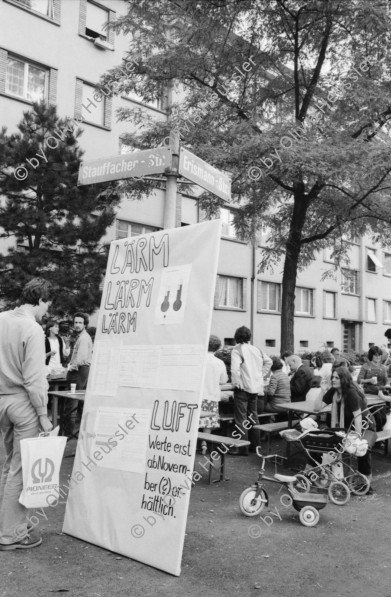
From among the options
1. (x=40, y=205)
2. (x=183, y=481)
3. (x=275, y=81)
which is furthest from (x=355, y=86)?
(x=183, y=481)

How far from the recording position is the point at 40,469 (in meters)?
4.28

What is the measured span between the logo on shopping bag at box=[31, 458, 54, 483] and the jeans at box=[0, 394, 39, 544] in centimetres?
20

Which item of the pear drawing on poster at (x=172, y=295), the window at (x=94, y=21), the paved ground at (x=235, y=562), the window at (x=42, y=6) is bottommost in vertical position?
the paved ground at (x=235, y=562)

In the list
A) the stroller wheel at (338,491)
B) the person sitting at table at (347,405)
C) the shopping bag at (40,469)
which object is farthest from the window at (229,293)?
the shopping bag at (40,469)

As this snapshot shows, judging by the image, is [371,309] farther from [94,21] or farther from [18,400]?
[18,400]

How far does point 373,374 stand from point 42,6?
52.6ft

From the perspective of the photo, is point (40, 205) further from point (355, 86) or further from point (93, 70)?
point (93, 70)

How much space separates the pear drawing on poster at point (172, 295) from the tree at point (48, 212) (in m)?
9.01

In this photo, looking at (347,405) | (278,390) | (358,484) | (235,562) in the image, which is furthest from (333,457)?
(278,390)

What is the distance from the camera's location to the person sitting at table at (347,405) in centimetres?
672

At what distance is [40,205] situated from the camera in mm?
13328

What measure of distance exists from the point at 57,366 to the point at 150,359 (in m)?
6.07

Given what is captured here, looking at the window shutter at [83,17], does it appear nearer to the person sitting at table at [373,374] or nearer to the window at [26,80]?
the window at [26,80]

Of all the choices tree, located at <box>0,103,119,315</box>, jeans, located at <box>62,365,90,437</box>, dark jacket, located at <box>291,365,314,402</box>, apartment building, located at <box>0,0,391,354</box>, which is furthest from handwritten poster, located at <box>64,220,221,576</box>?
apartment building, located at <box>0,0,391,354</box>
